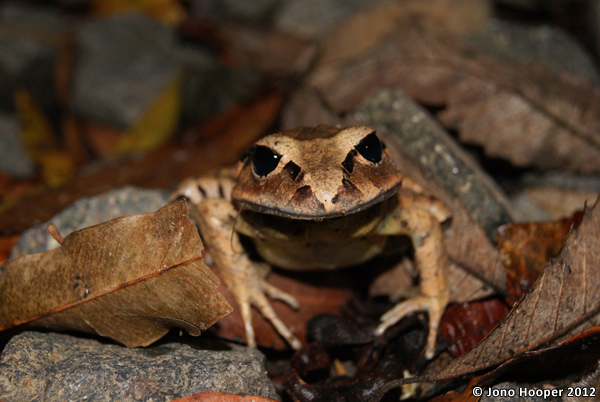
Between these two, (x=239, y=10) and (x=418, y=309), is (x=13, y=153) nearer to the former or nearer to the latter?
(x=239, y=10)

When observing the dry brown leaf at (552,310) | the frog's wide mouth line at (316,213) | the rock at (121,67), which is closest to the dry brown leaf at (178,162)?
the rock at (121,67)

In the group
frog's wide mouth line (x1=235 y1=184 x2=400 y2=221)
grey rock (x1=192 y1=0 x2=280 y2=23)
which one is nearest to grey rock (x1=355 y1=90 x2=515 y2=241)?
frog's wide mouth line (x1=235 y1=184 x2=400 y2=221)

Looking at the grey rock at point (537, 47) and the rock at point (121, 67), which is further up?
the rock at point (121, 67)

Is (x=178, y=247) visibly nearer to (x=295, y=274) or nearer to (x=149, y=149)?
(x=295, y=274)

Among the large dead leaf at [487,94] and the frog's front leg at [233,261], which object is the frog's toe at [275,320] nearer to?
the frog's front leg at [233,261]

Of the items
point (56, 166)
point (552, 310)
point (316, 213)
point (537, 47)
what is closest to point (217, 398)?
point (316, 213)

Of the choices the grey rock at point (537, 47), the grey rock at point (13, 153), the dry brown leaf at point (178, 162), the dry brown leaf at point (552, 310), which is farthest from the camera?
the grey rock at point (13, 153)
